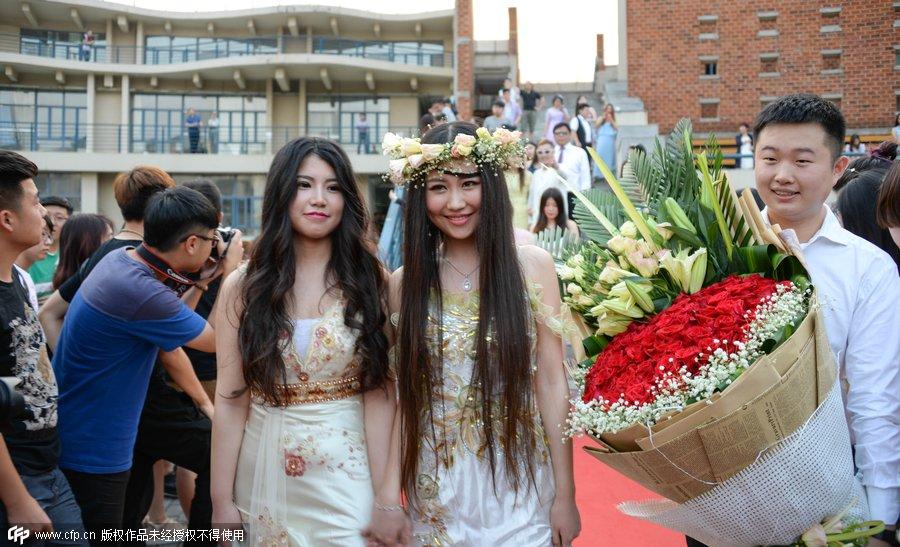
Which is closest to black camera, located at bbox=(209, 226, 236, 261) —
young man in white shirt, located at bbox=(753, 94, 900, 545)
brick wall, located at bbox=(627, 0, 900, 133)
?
young man in white shirt, located at bbox=(753, 94, 900, 545)

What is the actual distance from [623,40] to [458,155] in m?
17.4

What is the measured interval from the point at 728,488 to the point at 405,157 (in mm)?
1561

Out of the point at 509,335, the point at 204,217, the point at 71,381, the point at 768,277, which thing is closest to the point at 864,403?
the point at 768,277

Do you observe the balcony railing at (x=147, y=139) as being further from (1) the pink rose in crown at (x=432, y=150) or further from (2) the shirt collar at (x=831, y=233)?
(2) the shirt collar at (x=831, y=233)

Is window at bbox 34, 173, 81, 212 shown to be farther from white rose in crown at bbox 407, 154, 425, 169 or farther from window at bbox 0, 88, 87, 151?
white rose in crown at bbox 407, 154, 425, 169

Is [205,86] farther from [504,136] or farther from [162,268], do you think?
[504,136]

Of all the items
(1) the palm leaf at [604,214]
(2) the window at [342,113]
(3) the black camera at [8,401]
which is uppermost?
(2) the window at [342,113]

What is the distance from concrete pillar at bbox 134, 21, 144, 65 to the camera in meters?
Answer: 29.7

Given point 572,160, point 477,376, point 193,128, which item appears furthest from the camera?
point 193,128

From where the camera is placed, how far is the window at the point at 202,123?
29031 millimetres

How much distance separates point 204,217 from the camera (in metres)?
3.49

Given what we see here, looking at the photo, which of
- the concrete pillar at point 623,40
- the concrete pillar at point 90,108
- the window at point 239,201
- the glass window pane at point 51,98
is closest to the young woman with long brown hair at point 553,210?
the concrete pillar at point 623,40

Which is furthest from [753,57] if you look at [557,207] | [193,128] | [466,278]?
[193,128]

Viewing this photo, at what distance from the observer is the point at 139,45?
30.0 meters
